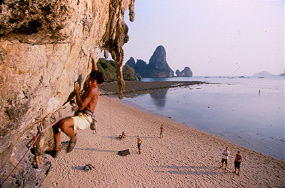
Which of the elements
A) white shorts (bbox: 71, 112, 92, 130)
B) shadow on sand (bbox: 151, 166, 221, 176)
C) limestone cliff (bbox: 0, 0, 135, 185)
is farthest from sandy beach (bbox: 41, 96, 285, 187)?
white shorts (bbox: 71, 112, 92, 130)

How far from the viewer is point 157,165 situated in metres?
12.1

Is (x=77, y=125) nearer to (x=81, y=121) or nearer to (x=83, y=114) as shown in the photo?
(x=81, y=121)

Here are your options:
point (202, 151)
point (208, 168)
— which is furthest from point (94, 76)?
point (202, 151)

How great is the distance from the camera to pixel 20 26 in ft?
8.11

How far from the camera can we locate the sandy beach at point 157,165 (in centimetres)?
1032

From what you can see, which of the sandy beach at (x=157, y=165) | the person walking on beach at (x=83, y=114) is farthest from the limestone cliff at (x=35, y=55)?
the sandy beach at (x=157, y=165)

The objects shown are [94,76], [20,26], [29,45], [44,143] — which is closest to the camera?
[20,26]

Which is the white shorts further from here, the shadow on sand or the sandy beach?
the shadow on sand

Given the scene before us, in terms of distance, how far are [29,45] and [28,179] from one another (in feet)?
21.5

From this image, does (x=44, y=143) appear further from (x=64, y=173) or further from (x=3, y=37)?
(x=64, y=173)

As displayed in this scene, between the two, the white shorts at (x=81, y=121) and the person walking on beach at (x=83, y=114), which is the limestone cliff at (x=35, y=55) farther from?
the white shorts at (x=81, y=121)

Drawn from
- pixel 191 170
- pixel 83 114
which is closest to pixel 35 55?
pixel 83 114

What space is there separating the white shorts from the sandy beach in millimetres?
7154

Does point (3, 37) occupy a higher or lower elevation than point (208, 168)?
higher
